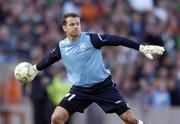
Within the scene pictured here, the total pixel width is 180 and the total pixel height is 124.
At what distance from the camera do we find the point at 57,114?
13.7 metres

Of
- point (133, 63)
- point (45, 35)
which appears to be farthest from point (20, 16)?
point (133, 63)

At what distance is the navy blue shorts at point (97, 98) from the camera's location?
13812mm

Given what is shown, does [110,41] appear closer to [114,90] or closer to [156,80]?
[114,90]

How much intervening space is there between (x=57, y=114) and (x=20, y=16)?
9977mm

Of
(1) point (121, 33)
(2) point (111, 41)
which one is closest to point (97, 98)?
(2) point (111, 41)

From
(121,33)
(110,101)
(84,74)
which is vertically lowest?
(121,33)

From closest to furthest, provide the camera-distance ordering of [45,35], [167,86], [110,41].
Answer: [110,41]
[167,86]
[45,35]

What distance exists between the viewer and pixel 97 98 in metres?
13.9

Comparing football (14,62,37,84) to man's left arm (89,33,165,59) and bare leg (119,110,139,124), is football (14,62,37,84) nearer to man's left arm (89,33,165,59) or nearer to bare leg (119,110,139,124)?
man's left arm (89,33,165,59)

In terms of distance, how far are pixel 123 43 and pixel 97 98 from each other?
1030 millimetres

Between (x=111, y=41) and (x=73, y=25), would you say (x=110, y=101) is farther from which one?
(x=73, y=25)

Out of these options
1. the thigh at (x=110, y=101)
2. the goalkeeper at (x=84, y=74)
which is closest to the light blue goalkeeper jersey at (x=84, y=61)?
the goalkeeper at (x=84, y=74)

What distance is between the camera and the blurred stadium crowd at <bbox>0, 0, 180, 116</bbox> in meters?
20.0

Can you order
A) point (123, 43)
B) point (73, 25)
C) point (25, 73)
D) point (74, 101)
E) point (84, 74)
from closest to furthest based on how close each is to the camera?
point (123, 43) → point (73, 25) → point (84, 74) → point (74, 101) → point (25, 73)
